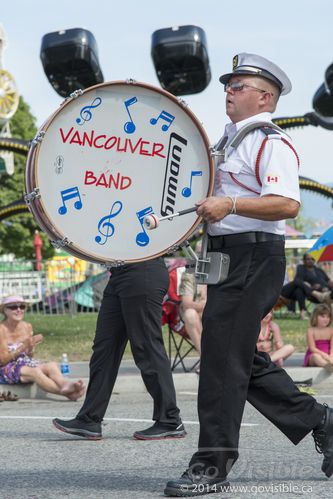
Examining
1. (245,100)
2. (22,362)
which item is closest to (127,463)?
(245,100)

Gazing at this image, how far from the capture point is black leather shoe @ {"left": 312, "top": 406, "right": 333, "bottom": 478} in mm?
5363

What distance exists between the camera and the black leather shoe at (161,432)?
718 centimetres

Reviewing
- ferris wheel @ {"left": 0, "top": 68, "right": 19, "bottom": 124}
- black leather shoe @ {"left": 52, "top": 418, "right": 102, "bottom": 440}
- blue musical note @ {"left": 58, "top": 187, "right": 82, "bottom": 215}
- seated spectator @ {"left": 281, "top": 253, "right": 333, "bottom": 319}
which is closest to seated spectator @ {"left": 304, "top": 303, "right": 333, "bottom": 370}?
black leather shoe @ {"left": 52, "top": 418, "right": 102, "bottom": 440}

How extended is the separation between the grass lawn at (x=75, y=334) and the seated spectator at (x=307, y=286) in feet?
1.50

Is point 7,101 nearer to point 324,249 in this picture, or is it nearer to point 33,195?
point 324,249

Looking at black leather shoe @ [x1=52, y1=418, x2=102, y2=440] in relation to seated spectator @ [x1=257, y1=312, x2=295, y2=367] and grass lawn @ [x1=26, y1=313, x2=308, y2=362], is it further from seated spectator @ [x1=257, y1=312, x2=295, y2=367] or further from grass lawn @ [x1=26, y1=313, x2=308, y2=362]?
grass lawn @ [x1=26, y1=313, x2=308, y2=362]

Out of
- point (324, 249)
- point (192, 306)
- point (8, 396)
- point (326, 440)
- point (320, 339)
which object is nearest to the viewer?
point (326, 440)

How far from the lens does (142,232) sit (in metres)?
5.39

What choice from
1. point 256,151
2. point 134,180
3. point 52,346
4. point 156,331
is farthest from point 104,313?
point 52,346

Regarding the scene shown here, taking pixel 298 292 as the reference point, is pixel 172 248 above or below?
above

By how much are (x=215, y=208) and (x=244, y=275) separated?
1.30ft

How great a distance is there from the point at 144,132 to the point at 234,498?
178 centimetres

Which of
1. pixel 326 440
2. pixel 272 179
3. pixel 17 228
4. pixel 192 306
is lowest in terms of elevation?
pixel 17 228

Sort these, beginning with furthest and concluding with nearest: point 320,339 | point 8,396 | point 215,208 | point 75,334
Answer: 1. point 75,334
2. point 320,339
3. point 8,396
4. point 215,208
